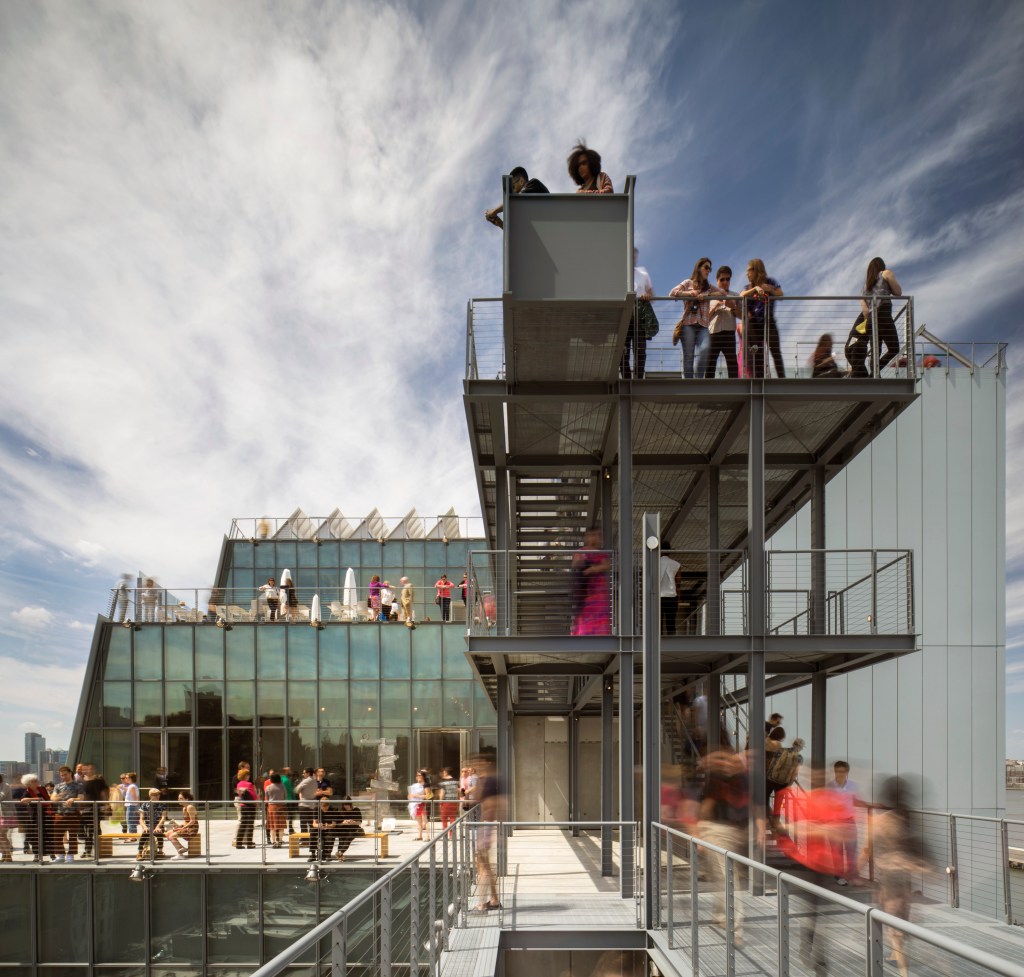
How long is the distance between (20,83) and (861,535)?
4790 cm

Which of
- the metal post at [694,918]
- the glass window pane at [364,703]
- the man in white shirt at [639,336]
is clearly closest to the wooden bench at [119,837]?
the glass window pane at [364,703]

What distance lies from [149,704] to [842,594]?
21.8 m

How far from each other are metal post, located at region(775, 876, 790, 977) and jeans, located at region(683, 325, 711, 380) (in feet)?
25.8

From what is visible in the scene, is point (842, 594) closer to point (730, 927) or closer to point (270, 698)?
point (730, 927)

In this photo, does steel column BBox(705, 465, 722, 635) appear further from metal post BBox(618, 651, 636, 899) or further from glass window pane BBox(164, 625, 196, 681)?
glass window pane BBox(164, 625, 196, 681)

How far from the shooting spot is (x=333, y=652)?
29250mm

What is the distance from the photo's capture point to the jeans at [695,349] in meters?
12.5

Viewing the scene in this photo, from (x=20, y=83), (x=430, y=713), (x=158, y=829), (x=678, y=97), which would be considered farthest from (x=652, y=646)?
(x=20, y=83)

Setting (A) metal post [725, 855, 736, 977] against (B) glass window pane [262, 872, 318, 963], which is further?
(B) glass window pane [262, 872, 318, 963]

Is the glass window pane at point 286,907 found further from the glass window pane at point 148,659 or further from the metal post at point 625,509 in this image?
the glass window pane at point 148,659

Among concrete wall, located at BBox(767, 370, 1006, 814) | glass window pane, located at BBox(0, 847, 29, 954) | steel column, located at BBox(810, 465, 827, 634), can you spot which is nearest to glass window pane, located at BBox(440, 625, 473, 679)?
concrete wall, located at BBox(767, 370, 1006, 814)

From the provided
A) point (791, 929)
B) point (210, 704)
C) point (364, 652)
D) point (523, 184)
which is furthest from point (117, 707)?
point (791, 929)

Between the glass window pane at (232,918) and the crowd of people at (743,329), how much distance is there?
12.3m

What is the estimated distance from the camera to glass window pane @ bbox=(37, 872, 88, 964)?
19.0 metres
